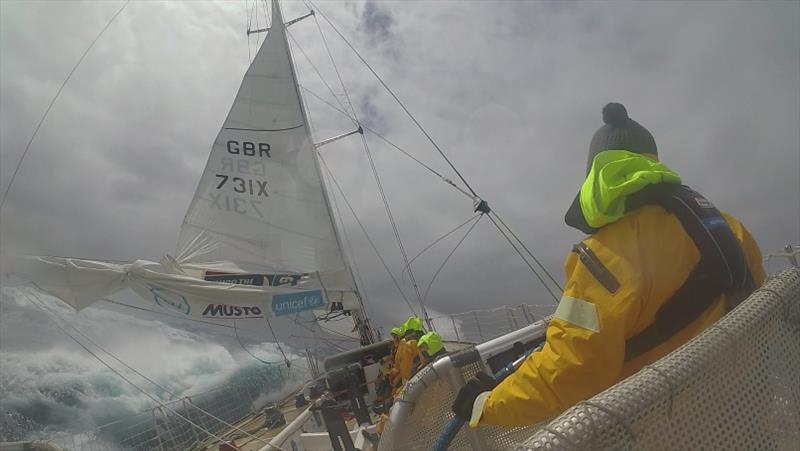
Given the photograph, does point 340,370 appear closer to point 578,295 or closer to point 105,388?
point 578,295

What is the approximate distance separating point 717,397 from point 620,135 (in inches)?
43.5

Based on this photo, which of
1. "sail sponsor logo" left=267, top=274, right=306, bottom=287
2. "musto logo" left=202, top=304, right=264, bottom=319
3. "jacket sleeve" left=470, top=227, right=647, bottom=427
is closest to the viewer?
"jacket sleeve" left=470, top=227, right=647, bottom=427

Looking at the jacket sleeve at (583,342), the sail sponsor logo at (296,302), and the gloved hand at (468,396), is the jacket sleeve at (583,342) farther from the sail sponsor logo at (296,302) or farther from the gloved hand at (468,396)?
the sail sponsor logo at (296,302)

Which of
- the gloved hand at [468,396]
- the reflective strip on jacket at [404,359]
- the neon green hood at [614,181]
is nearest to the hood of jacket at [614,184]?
the neon green hood at [614,181]

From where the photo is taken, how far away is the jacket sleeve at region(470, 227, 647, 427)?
4.11 ft

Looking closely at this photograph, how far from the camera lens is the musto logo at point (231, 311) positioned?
7.86m

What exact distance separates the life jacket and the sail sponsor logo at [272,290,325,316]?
7850 millimetres

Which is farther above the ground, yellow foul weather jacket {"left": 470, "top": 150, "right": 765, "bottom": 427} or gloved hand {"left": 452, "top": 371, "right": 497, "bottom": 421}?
yellow foul weather jacket {"left": 470, "top": 150, "right": 765, "bottom": 427}

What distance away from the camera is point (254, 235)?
9.56 meters

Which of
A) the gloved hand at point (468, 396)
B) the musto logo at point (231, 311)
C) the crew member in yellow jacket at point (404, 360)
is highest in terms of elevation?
the musto logo at point (231, 311)

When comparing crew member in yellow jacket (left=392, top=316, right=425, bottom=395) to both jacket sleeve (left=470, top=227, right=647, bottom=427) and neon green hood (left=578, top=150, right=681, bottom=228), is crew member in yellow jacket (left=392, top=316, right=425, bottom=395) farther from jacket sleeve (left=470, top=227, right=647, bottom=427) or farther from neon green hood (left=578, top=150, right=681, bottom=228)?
neon green hood (left=578, top=150, right=681, bottom=228)

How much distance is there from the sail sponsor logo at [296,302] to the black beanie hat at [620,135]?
765 cm

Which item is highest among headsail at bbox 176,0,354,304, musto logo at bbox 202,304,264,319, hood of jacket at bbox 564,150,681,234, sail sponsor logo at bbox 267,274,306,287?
headsail at bbox 176,0,354,304

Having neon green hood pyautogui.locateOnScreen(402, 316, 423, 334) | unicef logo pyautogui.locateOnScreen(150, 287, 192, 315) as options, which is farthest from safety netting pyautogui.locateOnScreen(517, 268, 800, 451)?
unicef logo pyautogui.locateOnScreen(150, 287, 192, 315)
